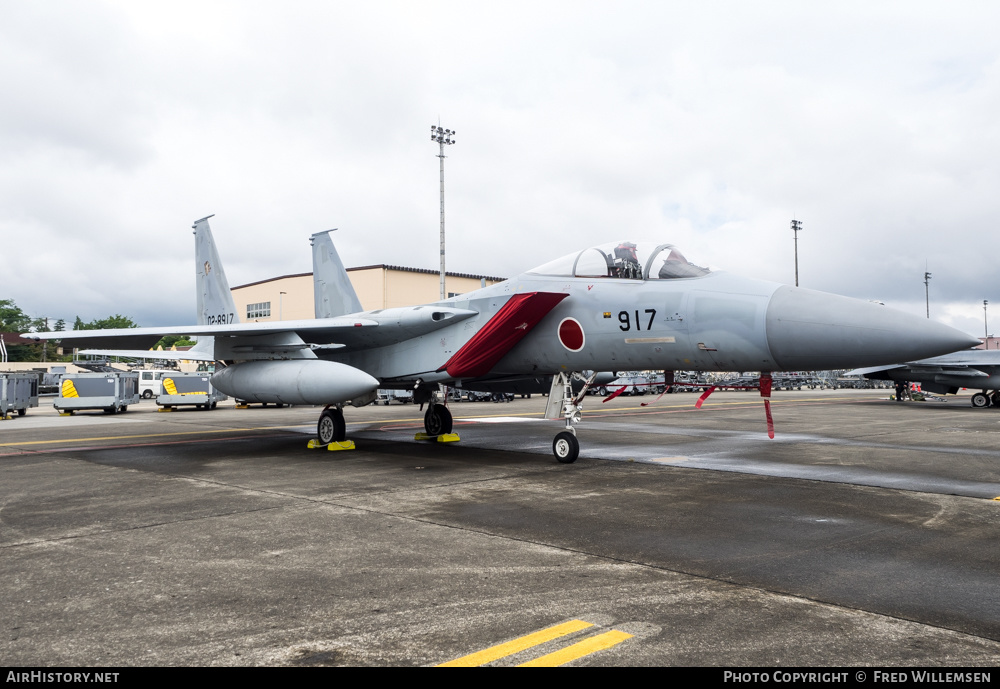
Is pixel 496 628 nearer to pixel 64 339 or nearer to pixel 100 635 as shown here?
pixel 100 635

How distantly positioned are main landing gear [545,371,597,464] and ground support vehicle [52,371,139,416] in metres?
21.4

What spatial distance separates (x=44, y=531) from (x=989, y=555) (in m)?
7.35

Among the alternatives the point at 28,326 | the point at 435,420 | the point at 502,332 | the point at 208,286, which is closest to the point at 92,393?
the point at 208,286

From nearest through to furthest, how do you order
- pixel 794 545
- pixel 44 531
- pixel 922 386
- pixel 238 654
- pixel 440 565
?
pixel 238 654
pixel 440 565
pixel 794 545
pixel 44 531
pixel 922 386

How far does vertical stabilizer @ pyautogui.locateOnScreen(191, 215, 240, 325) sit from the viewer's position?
14.7 meters

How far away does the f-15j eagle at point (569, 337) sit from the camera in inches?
275

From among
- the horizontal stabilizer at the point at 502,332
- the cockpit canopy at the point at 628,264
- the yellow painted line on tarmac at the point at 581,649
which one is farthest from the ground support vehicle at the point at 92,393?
the yellow painted line on tarmac at the point at 581,649

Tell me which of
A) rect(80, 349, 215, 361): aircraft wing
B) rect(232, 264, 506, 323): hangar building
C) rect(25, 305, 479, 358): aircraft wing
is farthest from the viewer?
rect(232, 264, 506, 323): hangar building

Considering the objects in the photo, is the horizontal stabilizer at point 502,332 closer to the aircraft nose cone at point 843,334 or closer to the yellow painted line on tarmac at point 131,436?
the aircraft nose cone at point 843,334

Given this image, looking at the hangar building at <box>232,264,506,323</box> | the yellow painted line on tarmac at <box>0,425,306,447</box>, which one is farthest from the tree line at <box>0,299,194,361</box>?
the yellow painted line on tarmac at <box>0,425,306,447</box>

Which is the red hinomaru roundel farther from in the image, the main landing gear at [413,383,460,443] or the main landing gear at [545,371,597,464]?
the main landing gear at [413,383,460,443]

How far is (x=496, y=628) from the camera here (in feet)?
10.7

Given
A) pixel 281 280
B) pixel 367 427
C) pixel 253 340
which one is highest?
pixel 281 280

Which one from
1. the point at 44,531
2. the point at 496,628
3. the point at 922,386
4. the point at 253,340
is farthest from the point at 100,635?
the point at 922,386
